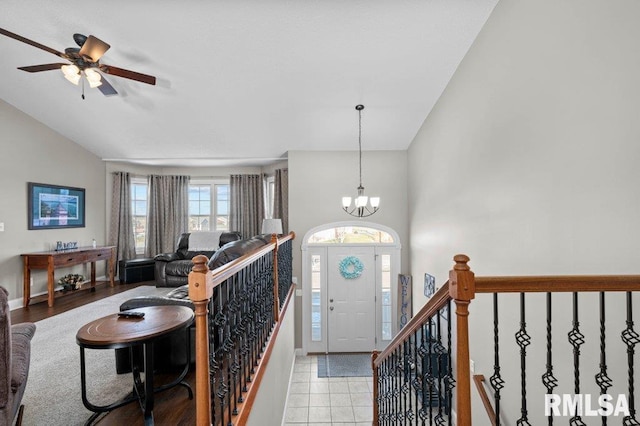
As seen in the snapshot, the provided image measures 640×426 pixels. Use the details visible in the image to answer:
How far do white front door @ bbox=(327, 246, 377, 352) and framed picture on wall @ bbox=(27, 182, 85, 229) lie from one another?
5.20m

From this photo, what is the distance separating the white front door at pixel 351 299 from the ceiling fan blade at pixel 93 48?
14.2 feet

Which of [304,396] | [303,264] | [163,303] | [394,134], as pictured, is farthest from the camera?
[303,264]

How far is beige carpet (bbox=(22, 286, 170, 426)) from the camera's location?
84.2 inches

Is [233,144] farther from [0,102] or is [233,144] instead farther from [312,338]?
[312,338]

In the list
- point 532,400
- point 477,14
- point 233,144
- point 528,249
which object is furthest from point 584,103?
point 233,144

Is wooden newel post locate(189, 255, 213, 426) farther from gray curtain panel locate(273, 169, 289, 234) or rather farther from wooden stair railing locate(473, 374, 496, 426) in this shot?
gray curtain panel locate(273, 169, 289, 234)

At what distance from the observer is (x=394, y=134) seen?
5172mm

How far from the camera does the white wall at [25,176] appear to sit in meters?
4.73

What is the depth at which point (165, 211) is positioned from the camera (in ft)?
24.0

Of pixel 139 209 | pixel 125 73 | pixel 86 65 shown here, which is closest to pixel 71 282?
pixel 139 209

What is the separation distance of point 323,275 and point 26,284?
4980 millimetres

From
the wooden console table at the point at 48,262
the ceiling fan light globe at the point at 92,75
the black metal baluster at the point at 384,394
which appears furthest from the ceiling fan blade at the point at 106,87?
the black metal baluster at the point at 384,394

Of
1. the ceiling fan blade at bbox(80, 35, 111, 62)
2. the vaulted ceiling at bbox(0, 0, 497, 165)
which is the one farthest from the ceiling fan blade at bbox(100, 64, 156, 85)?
the vaulted ceiling at bbox(0, 0, 497, 165)

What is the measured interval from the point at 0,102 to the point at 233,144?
141 inches
